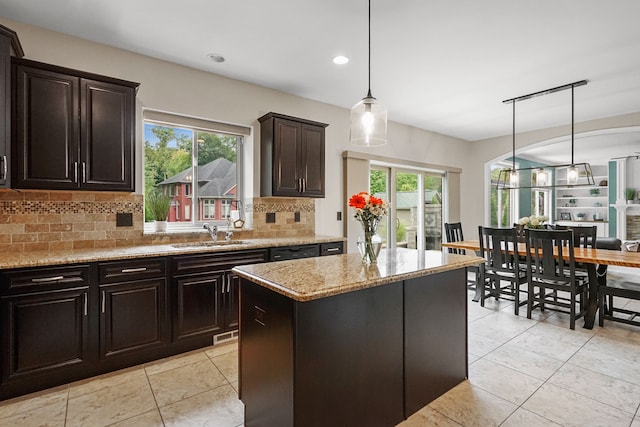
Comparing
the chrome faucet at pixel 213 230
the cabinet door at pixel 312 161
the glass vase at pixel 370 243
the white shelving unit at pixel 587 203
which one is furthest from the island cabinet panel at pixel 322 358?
the white shelving unit at pixel 587 203

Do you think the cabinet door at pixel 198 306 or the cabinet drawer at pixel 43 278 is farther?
the cabinet door at pixel 198 306

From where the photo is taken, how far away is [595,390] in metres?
2.32

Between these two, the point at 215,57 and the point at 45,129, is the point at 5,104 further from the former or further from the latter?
the point at 215,57

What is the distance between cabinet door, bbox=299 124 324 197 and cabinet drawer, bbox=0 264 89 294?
2326mm

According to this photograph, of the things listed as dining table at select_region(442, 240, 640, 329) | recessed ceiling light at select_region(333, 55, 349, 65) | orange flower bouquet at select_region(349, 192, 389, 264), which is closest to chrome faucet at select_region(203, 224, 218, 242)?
orange flower bouquet at select_region(349, 192, 389, 264)

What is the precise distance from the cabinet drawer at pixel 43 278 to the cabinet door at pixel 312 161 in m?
2.33

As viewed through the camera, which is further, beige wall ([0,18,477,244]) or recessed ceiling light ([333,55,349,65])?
recessed ceiling light ([333,55,349,65])

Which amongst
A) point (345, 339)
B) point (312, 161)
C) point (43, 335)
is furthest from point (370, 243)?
point (43, 335)

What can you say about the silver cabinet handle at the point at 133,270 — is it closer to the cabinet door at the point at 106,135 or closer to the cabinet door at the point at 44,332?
the cabinet door at the point at 44,332

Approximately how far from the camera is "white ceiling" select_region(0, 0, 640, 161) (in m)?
2.47

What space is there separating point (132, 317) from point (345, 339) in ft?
6.22

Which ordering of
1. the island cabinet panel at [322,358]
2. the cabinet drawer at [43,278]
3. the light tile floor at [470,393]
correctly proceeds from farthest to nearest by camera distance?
the cabinet drawer at [43,278], the light tile floor at [470,393], the island cabinet panel at [322,358]

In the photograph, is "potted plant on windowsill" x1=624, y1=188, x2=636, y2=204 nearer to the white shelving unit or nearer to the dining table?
the white shelving unit

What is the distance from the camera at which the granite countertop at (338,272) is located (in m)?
1.57
